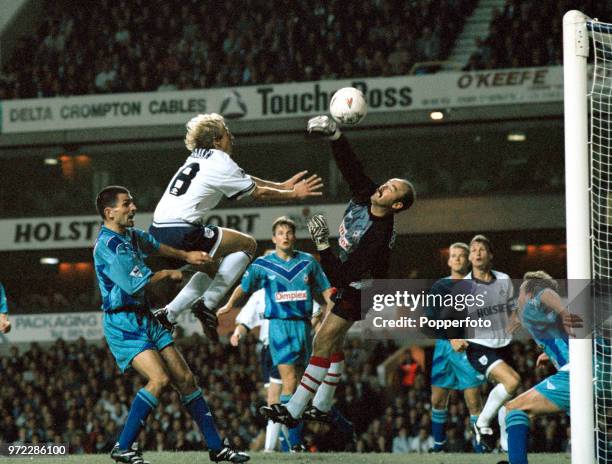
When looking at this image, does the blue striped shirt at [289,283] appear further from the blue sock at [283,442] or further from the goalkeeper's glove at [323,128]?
the goalkeeper's glove at [323,128]

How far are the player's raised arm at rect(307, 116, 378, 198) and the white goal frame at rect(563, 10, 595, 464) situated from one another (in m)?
1.56

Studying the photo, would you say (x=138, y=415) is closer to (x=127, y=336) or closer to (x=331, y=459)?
(x=127, y=336)

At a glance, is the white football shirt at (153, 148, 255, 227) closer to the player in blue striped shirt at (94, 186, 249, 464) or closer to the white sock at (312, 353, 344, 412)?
the player in blue striped shirt at (94, 186, 249, 464)

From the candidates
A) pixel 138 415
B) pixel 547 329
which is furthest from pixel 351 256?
pixel 138 415

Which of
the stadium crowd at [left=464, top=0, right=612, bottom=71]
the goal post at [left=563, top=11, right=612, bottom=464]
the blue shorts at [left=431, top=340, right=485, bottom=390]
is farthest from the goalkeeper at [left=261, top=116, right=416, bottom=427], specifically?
the stadium crowd at [left=464, top=0, right=612, bottom=71]

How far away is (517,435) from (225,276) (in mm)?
2658

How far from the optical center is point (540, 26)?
890 inches

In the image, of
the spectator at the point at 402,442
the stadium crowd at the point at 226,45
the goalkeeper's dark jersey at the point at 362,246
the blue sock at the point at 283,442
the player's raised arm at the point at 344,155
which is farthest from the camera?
the stadium crowd at the point at 226,45

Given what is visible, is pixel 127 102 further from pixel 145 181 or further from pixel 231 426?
pixel 231 426

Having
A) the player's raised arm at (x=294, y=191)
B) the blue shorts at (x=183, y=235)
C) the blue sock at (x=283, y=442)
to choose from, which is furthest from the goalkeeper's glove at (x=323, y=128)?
the blue sock at (x=283, y=442)

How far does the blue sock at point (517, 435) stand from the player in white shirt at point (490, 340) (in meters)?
2.85

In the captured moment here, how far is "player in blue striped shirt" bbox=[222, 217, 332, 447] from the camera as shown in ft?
32.6

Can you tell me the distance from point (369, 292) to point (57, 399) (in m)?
13.0

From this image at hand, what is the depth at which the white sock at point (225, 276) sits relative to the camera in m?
7.64
